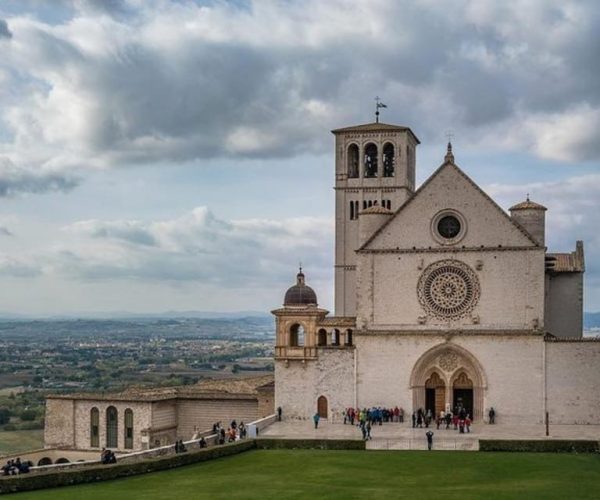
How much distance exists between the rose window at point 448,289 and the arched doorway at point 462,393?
3189mm

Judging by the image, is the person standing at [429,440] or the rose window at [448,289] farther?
the rose window at [448,289]

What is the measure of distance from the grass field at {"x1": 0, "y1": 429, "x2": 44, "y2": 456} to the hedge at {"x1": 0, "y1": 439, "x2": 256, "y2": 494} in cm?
4369

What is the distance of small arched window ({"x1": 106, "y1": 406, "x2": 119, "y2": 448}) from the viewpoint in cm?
5750

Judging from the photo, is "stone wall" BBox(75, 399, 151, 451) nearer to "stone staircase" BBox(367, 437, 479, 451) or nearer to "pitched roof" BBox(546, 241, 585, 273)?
"stone staircase" BBox(367, 437, 479, 451)

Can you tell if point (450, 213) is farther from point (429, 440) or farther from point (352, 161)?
point (429, 440)

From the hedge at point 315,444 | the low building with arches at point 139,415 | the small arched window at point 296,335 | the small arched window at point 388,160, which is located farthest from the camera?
the small arched window at point 388,160

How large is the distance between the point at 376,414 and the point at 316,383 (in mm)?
3691

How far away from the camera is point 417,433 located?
4997cm

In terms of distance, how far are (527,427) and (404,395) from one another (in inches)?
254

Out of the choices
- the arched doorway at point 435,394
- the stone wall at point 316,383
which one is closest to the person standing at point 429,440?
the arched doorway at point 435,394

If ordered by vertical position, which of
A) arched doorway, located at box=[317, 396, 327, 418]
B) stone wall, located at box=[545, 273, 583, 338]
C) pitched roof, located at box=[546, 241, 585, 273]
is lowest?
arched doorway, located at box=[317, 396, 327, 418]

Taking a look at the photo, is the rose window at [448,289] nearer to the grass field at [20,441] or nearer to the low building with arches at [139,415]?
the low building with arches at [139,415]

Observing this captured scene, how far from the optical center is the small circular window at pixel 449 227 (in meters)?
54.7

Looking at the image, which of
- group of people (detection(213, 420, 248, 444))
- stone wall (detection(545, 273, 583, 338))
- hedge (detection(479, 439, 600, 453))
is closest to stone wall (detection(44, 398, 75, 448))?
group of people (detection(213, 420, 248, 444))
